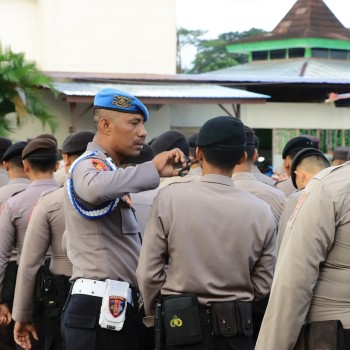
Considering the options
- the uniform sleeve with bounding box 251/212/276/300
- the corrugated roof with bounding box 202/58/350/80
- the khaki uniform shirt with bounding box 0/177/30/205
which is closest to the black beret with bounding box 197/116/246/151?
the uniform sleeve with bounding box 251/212/276/300

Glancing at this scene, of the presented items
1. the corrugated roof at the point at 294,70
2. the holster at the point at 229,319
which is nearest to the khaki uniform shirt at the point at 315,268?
the holster at the point at 229,319

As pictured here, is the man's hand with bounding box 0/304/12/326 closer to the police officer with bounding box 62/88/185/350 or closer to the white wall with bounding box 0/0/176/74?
the police officer with bounding box 62/88/185/350

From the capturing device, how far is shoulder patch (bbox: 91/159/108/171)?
396 cm

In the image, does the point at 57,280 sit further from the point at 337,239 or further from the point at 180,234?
the point at 337,239

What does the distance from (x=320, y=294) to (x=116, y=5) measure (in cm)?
2175

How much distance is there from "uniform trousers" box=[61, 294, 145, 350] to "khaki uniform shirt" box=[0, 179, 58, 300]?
1851mm

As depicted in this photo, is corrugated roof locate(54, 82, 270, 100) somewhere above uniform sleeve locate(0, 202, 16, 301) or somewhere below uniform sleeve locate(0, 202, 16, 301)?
below

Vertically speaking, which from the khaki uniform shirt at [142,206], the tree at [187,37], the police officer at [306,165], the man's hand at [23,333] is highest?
the police officer at [306,165]

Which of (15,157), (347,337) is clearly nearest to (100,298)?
(347,337)

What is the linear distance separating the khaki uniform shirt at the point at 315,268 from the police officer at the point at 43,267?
2.40m

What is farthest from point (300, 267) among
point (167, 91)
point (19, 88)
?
point (167, 91)

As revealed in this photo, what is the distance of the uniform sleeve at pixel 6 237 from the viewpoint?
590 cm

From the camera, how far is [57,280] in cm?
524

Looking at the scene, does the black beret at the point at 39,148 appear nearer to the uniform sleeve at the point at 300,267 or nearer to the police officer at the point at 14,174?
the police officer at the point at 14,174
